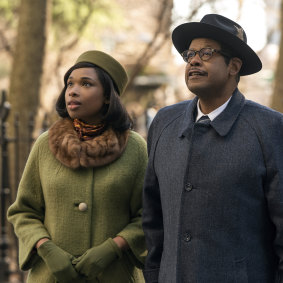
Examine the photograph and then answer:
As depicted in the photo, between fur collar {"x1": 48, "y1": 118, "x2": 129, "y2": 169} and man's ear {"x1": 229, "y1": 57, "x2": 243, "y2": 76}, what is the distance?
82 centimetres

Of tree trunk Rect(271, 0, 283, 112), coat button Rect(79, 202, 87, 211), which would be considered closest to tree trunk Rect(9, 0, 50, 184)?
tree trunk Rect(271, 0, 283, 112)

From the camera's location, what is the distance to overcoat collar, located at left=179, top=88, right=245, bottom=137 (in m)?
2.84

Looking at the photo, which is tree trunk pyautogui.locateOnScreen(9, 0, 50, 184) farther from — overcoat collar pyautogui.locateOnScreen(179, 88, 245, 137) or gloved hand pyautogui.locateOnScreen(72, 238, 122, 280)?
overcoat collar pyautogui.locateOnScreen(179, 88, 245, 137)

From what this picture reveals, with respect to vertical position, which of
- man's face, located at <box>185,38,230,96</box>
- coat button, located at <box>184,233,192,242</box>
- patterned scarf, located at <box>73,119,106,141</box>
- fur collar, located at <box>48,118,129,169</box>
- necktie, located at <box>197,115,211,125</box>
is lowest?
coat button, located at <box>184,233,192,242</box>

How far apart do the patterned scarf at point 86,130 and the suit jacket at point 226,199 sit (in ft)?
1.98

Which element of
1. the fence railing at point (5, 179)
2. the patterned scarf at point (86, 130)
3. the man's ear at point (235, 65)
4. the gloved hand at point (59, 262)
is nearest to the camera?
the man's ear at point (235, 65)

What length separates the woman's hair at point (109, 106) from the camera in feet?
11.3

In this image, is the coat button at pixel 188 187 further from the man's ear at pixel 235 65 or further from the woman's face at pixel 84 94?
the woman's face at pixel 84 94

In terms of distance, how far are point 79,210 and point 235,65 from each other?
117 cm

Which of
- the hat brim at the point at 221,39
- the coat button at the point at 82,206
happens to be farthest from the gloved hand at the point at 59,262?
the hat brim at the point at 221,39

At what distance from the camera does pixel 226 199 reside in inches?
108

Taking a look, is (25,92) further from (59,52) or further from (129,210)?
(129,210)

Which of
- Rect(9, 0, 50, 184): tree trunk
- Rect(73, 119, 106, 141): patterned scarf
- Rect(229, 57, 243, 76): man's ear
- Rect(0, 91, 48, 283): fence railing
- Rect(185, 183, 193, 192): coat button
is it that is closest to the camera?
Rect(185, 183, 193, 192): coat button

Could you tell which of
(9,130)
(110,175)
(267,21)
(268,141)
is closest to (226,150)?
(268,141)
